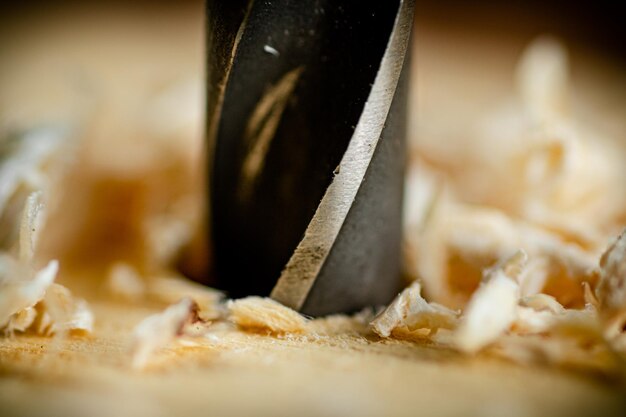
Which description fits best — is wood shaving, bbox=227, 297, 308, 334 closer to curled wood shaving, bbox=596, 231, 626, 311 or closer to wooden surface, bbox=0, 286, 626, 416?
wooden surface, bbox=0, 286, 626, 416

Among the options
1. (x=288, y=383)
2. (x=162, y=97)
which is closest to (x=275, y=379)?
(x=288, y=383)

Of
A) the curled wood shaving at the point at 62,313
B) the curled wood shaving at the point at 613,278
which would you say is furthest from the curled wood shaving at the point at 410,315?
the curled wood shaving at the point at 62,313

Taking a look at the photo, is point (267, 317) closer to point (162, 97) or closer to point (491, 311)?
point (491, 311)

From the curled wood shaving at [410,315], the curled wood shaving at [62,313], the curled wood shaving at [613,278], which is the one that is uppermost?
the curled wood shaving at [613,278]

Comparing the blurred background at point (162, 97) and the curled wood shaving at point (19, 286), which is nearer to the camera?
the curled wood shaving at point (19, 286)

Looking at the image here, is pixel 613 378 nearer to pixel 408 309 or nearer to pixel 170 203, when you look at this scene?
pixel 408 309

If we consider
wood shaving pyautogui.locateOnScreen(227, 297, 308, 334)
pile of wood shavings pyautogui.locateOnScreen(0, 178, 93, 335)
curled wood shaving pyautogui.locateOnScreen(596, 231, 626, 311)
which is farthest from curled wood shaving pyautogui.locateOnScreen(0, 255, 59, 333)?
curled wood shaving pyautogui.locateOnScreen(596, 231, 626, 311)

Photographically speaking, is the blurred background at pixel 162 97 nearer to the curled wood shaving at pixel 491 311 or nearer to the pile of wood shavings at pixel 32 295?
the pile of wood shavings at pixel 32 295

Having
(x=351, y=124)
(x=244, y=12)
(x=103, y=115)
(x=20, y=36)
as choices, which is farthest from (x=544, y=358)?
(x=20, y=36)
